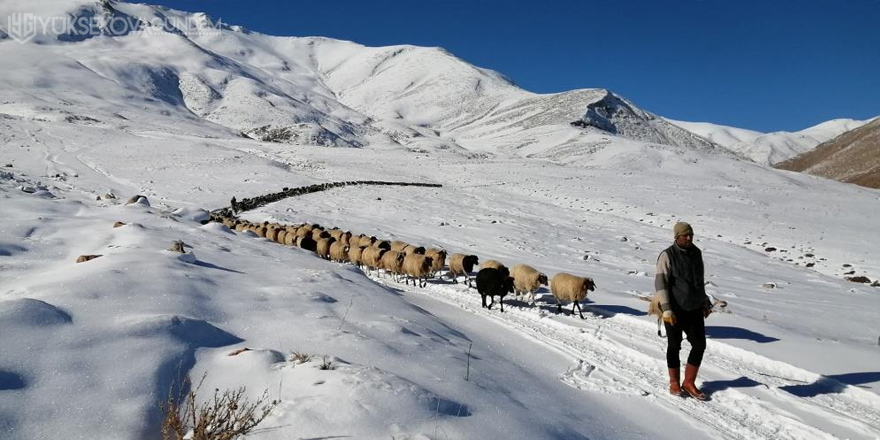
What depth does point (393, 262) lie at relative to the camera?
13.5 metres

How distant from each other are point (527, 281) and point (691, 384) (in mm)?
5128

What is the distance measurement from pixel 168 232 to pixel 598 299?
9.83 m

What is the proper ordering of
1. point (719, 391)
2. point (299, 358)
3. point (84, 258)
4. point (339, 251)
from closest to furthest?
point (299, 358) → point (719, 391) → point (84, 258) → point (339, 251)

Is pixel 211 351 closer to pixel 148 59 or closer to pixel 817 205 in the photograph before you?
pixel 817 205

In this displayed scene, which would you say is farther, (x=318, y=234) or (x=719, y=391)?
(x=318, y=234)

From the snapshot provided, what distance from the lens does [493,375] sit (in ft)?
16.2

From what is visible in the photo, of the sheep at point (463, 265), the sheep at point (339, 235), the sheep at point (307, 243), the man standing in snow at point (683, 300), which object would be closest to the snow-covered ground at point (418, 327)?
the man standing in snow at point (683, 300)

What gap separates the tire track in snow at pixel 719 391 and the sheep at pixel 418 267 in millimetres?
4233

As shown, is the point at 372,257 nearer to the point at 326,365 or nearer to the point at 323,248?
the point at 323,248

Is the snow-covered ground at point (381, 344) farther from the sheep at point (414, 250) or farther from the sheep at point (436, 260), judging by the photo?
the sheep at point (414, 250)

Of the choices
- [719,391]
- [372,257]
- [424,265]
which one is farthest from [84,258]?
[719,391]

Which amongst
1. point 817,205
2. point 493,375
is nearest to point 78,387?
point 493,375

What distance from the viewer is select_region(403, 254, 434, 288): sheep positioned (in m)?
12.6

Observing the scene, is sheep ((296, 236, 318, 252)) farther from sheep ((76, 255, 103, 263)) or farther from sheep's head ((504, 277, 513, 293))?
sheep ((76, 255, 103, 263))
